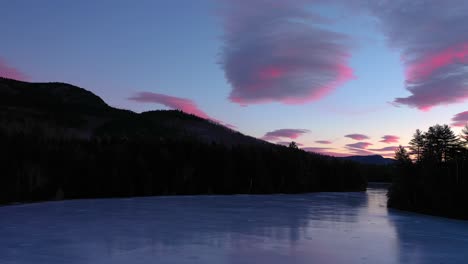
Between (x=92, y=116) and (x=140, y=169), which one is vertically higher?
(x=92, y=116)

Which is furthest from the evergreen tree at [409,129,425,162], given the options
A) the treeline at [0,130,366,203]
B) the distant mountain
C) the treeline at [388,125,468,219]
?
the distant mountain

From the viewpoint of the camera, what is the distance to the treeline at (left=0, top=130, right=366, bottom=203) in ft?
60.2

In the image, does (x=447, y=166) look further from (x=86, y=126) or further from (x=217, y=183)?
(x=86, y=126)

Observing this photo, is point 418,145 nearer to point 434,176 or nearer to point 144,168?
point 434,176

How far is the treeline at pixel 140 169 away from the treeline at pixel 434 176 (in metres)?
11.8

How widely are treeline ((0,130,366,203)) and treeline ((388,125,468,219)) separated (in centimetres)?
1180

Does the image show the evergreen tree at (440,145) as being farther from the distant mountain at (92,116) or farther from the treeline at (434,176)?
the distant mountain at (92,116)

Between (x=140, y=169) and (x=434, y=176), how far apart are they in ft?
48.2

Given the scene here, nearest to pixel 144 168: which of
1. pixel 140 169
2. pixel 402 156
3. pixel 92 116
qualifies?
pixel 140 169

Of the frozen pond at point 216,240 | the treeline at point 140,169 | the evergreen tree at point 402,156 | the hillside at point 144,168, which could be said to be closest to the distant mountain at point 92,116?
the hillside at point 144,168

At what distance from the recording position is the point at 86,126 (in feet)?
286

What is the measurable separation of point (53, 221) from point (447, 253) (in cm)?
817

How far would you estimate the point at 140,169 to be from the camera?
77.9 feet

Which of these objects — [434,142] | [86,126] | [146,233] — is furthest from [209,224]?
[86,126]
